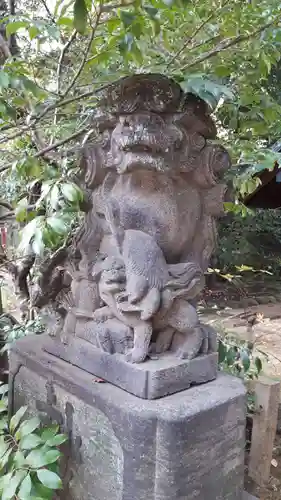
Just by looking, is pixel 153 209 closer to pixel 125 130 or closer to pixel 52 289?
pixel 125 130

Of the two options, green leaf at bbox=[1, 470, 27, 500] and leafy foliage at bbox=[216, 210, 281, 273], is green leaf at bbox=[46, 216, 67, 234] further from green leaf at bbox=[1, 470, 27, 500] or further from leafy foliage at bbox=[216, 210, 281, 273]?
leafy foliage at bbox=[216, 210, 281, 273]

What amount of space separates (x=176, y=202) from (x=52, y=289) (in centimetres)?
88

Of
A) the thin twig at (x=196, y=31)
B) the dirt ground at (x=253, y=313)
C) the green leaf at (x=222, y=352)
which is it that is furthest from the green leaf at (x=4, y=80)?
the dirt ground at (x=253, y=313)

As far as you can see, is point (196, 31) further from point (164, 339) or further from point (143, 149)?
point (164, 339)

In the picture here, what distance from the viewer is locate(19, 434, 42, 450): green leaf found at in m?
1.41

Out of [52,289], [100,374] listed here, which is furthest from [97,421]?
[52,289]

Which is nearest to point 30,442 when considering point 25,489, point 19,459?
point 19,459

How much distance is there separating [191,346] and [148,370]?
22 cm

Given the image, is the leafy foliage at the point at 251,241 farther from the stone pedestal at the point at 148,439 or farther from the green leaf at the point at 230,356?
the stone pedestal at the point at 148,439

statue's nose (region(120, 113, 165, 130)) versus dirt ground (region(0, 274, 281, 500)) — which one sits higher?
statue's nose (region(120, 113, 165, 130))

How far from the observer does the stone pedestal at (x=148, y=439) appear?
1.43 meters

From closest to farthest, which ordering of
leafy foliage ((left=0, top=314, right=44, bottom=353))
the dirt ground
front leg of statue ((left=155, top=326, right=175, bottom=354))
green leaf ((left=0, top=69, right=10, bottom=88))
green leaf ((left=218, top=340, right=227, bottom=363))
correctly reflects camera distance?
green leaf ((left=0, top=69, right=10, bottom=88)), front leg of statue ((left=155, top=326, right=175, bottom=354)), green leaf ((left=218, top=340, right=227, bottom=363)), leafy foliage ((left=0, top=314, right=44, bottom=353)), the dirt ground

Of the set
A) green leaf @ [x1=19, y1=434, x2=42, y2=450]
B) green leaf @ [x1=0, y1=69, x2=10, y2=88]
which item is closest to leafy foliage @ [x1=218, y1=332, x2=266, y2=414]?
green leaf @ [x1=19, y1=434, x2=42, y2=450]

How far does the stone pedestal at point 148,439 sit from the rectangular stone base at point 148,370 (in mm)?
29
